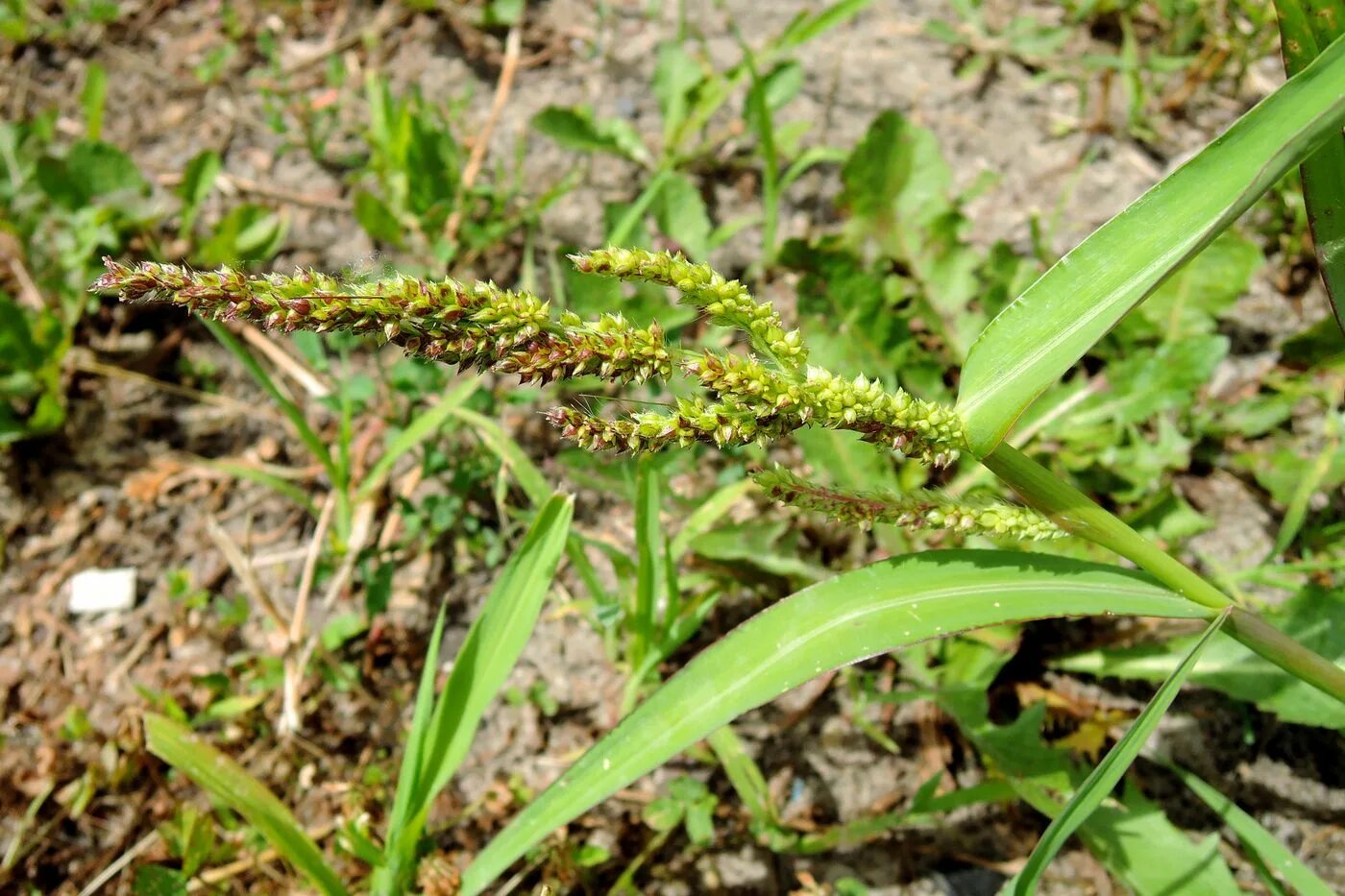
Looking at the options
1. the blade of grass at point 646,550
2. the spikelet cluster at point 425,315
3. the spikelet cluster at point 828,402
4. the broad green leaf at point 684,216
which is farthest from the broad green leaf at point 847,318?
the spikelet cluster at point 425,315

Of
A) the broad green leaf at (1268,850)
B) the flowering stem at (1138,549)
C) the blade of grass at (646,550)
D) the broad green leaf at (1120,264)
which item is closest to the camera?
the broad green leaf at (1120,264)

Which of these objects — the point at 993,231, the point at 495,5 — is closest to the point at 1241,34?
the point at 993,231

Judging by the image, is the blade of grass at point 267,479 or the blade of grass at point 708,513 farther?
the blade of grass at point 267,479

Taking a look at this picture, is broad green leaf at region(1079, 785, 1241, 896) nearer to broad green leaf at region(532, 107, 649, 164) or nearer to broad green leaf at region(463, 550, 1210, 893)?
broad green leaf at region(463, 550, 1210, 893)

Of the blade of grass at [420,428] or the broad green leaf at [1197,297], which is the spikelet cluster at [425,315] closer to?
the blade of grass at [420,428]

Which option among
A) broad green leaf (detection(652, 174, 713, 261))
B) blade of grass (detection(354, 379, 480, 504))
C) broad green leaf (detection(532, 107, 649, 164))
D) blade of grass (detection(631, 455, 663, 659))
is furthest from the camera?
broad green leaf (detection(532, 107, 649, 164))

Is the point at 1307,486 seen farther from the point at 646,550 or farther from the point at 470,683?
the point at 470,683

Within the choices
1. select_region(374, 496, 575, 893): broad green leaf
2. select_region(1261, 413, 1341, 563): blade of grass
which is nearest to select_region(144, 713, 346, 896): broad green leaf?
select_region(374, 496, 575, 893): broad green leaf

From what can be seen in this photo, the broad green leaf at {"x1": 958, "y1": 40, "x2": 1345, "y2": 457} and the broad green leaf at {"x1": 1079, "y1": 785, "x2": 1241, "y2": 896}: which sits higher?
the broad green leaf at {"x1": 958, "y1": 40, "x2": 1345, "y2": 457}
